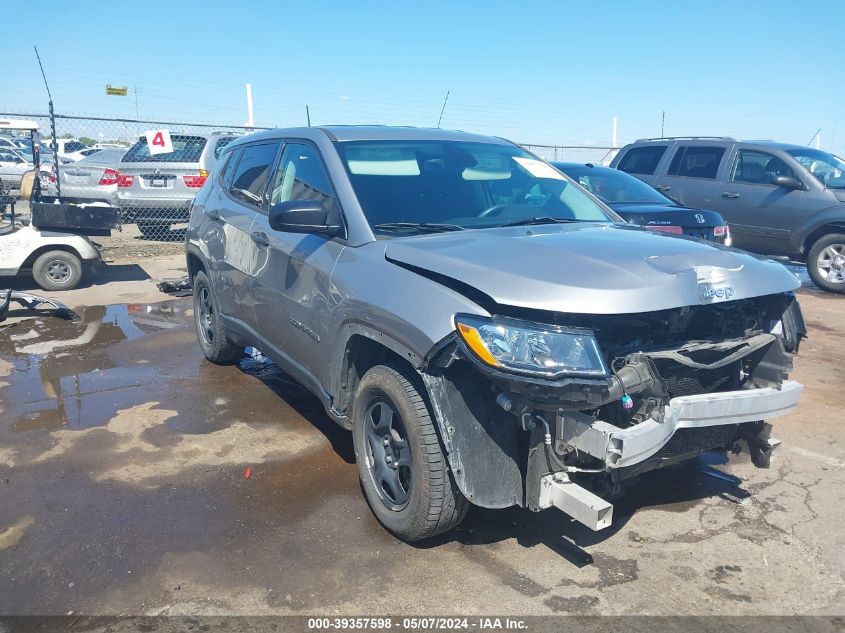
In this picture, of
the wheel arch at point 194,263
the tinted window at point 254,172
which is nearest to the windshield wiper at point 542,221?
the tinted window at point 254,172

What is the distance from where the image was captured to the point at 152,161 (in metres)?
12.1

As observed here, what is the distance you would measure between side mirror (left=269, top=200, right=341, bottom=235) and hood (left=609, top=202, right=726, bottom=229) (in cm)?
426

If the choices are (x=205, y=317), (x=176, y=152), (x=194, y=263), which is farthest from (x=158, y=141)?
(x=205, y=317)

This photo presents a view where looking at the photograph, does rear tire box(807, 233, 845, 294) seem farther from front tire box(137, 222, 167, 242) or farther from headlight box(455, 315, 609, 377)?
front tire box(137, 222, 167, 242)

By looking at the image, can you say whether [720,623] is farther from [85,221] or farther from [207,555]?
[85,221]

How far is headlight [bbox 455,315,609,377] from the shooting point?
265 centimetres

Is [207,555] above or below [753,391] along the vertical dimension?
below

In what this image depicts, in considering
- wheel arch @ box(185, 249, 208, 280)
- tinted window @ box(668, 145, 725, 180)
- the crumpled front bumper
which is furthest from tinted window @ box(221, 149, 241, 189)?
tinted window @ box(668, 145, 725, 180)

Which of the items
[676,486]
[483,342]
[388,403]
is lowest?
[676,486]

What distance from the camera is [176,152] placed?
481 inches

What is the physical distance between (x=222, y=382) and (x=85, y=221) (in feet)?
14.7

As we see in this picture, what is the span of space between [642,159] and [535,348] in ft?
31.4

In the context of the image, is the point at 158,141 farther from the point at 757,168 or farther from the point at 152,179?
the point at 757,168

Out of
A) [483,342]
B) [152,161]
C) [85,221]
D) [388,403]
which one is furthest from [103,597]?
[152,161]
